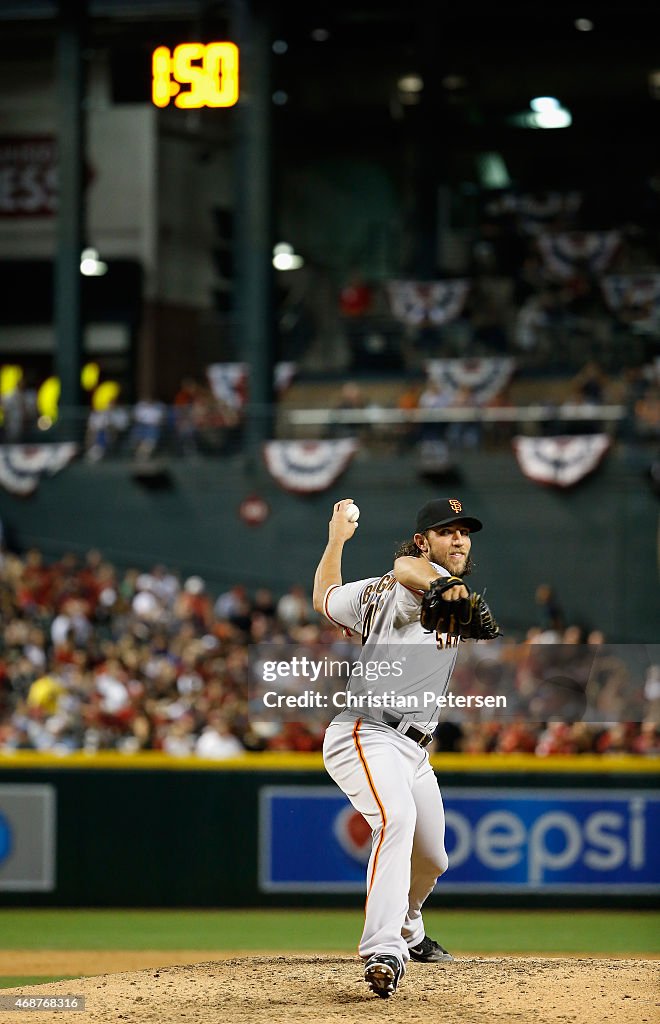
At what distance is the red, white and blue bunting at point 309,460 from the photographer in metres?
19.2

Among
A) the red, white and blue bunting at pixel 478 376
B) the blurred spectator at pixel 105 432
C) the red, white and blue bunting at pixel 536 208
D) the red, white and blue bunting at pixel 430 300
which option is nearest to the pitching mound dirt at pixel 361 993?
the red, white and blue bunting at pixel 478 376

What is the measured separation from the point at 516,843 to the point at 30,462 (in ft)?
35.6

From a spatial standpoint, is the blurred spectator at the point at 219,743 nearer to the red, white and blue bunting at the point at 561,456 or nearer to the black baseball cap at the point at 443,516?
the black baseball cap at the point at 443,516

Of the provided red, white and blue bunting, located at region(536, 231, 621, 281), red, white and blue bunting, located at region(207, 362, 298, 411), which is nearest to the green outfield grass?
red, white and blue bunting, located at region(207, 362, 298, 411)

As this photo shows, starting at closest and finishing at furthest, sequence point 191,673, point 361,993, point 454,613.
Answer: point 454,613
point 361,993
point 191,673

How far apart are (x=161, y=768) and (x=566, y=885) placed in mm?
3071

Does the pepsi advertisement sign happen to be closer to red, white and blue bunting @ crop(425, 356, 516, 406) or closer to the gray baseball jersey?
the gray baseball jersey

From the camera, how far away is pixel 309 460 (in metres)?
19.3

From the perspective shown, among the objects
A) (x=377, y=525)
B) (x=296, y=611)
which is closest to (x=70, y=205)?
(x=377, y=525)

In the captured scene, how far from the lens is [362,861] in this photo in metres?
11.7

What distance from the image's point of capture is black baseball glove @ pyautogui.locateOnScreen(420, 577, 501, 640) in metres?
6.02

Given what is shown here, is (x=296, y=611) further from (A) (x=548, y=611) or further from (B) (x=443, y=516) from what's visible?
(B) (x=443, y=516)

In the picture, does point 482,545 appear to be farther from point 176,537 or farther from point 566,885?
point 566,885

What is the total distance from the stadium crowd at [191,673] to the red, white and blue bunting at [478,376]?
3.19 metres
